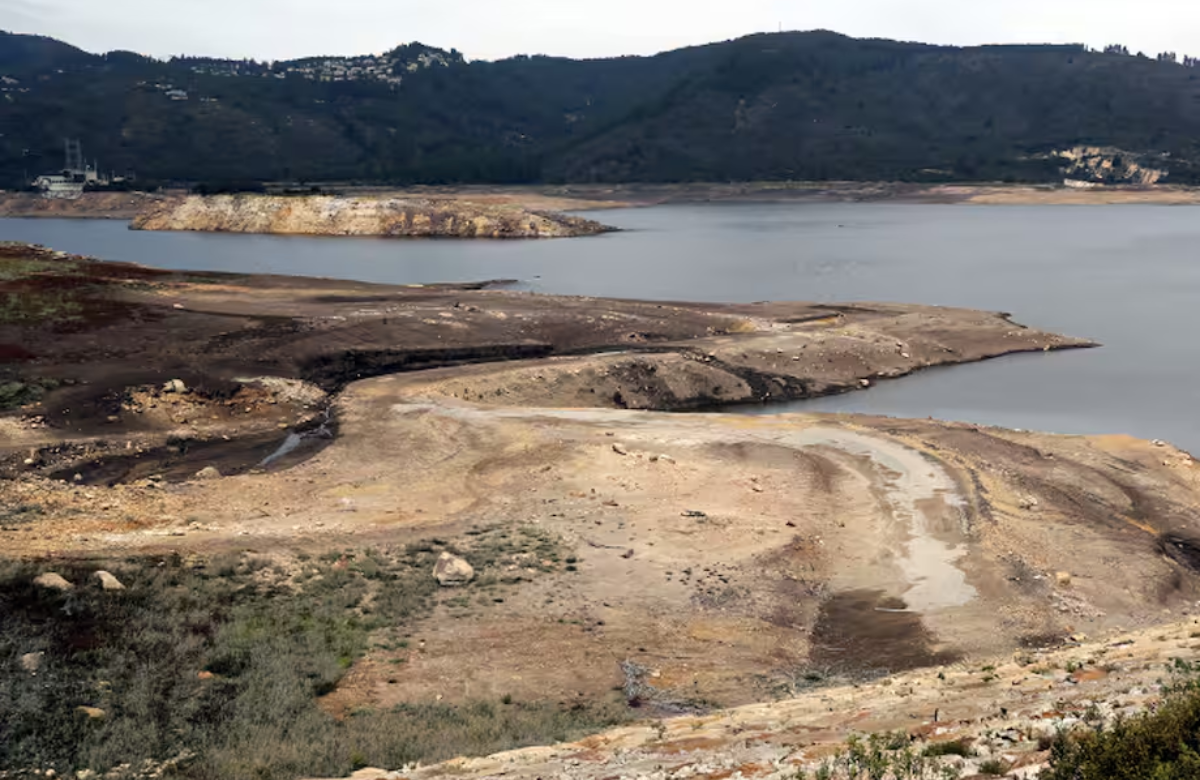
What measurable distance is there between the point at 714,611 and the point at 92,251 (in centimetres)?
13913

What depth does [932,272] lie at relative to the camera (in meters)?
113

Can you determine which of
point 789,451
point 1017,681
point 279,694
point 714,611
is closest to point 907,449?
point 789,451

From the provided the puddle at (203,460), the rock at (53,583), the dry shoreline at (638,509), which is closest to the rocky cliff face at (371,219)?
the dry shoreline at (638,509)

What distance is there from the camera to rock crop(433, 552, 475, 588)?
26875mm

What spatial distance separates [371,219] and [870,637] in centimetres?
15824

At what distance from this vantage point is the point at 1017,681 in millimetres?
18172

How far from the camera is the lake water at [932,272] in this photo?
192 feet

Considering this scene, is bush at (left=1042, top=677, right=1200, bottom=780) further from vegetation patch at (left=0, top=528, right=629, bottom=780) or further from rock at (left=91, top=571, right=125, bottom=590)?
rock at (left=91, top=571, right=125, bottom=590)

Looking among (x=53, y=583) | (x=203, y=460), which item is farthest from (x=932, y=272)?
(x=53, y=583)

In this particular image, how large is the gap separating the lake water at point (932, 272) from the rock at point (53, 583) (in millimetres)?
42673

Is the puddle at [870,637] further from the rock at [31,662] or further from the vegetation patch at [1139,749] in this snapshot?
the rock at [31,662]

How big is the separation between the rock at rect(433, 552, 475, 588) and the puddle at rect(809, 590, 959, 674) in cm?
925

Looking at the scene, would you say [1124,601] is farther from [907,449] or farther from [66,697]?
[66,697]

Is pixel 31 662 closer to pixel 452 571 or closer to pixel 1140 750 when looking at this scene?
pixel 452 571
